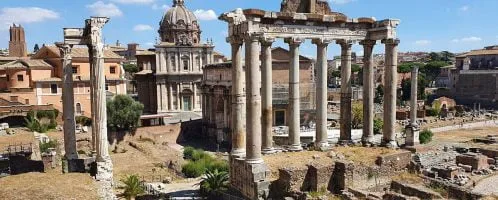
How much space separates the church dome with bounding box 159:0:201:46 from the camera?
5262cm

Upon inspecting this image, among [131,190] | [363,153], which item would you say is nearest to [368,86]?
[363,153]

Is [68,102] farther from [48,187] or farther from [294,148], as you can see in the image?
[294,148]

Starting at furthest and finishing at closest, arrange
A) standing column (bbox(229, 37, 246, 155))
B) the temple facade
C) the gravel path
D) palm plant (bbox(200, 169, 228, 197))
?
1. the temple facade
2. palm plant (bbox(200, 169, 228, 197))
3. the gravel path
4. standing column (bbox(229, 37, 246, 155))

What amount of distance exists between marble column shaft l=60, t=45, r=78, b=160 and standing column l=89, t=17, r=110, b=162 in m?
1.29

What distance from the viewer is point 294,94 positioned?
1780cm

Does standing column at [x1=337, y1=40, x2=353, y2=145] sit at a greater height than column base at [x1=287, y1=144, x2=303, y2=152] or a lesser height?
greater

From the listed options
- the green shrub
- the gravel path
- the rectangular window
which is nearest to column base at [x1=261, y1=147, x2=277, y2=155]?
the gravel path

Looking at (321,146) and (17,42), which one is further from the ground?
(17,42)

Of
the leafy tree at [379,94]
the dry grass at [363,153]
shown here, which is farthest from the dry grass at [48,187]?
the leafy tree at [379,94]

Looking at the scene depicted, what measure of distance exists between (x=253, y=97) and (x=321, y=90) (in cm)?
438

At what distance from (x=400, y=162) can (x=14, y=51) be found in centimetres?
6436

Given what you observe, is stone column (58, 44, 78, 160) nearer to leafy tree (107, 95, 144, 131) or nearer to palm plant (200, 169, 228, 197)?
palm plant (200, 169, 228, 197)

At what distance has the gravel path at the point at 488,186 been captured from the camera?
54.8 feet

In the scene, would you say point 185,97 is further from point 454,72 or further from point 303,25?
point 454,72
